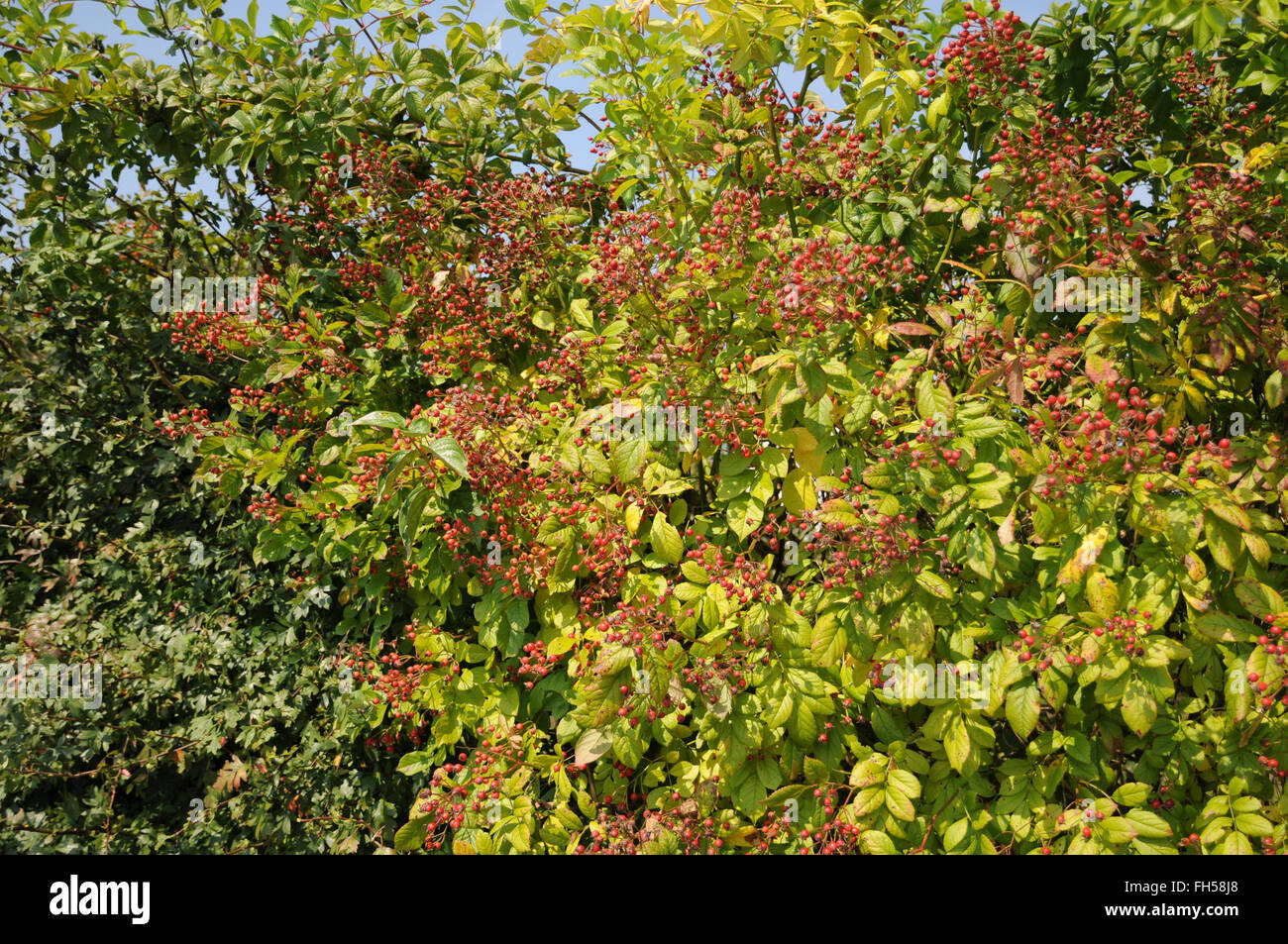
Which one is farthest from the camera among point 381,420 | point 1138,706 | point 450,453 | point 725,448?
point 725,448

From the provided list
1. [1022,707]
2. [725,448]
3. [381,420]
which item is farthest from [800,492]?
[381,420]

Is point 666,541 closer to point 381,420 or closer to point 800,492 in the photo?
point 800,492

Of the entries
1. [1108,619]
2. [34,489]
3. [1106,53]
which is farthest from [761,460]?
[34,489]

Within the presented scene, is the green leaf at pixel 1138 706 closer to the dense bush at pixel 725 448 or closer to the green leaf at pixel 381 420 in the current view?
the dense bush at pixel 725 448

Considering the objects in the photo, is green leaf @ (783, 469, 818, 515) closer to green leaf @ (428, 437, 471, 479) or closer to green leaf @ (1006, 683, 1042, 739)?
green leaf @ (1006, 683, 1042, 739)

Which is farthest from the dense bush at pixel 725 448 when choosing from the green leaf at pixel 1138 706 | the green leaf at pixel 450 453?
the green leaf at pixel 450 453

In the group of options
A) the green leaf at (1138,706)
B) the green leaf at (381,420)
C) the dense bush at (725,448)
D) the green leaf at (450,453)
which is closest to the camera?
the green leaf at (1138,706)

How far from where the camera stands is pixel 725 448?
2918 mm

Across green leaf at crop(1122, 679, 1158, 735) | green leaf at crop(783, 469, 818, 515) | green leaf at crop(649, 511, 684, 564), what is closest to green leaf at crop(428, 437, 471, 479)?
green leaf at crop(649, 511, 684, 564)

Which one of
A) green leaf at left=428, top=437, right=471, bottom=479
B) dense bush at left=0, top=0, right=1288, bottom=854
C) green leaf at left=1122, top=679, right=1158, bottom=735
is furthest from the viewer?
green leaf at left=428, top=437, right=471, bottom=479

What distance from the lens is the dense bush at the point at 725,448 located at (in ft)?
8.11

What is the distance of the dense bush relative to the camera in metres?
2.47

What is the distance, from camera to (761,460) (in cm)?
283

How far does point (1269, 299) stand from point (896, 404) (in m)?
1.20
